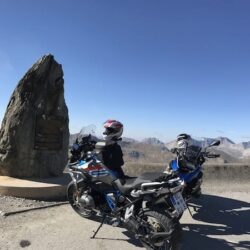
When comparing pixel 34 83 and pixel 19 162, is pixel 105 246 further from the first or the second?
pixel 34 83

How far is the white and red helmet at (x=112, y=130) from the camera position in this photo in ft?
21.4

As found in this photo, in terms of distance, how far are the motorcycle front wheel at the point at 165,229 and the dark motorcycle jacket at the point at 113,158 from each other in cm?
138

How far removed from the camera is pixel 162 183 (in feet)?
16.4

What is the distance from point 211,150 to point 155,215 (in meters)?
3.58

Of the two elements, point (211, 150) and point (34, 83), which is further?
point (34, 83)

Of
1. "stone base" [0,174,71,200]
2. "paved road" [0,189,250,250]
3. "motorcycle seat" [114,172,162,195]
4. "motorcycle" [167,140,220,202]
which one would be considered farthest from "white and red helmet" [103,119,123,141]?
"stone base" [0,174,71,200]

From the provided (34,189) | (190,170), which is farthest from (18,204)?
(190,170)

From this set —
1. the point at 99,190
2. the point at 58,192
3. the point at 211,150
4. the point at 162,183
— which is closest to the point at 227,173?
the point at 211,150

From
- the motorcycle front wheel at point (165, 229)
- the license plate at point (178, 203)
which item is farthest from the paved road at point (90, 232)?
the license plate at point (178, 203)

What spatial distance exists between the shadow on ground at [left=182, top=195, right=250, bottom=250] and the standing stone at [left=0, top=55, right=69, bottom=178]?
3.89 m

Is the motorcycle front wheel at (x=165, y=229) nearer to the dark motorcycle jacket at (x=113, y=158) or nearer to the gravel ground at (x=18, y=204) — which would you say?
the dark motorcycle jacket at (x=113, y=158)

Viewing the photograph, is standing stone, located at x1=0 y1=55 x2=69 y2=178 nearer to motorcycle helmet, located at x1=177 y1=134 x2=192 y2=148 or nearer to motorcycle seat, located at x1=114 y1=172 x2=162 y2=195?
motorcycle helmet, located at x1=177 y1=134 x2=192 y2=148

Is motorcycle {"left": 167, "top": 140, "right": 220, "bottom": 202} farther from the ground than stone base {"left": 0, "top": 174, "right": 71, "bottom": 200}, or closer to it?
farther from the ground

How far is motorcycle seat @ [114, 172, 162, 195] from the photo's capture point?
5.29 meters
